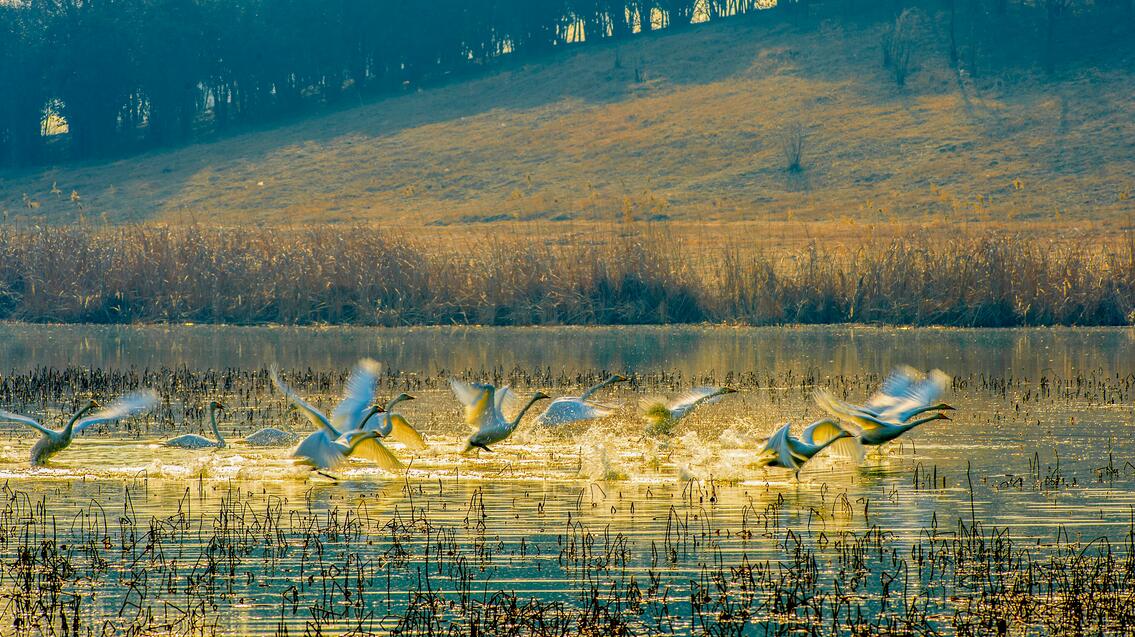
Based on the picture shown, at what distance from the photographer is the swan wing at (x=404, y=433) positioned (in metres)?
11.7

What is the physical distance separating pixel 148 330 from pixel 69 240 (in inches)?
113

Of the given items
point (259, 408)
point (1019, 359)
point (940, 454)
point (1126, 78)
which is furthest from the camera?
point (1126, 78)

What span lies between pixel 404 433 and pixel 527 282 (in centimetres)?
1613

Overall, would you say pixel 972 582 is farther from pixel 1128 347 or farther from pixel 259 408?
pixel 1128 347

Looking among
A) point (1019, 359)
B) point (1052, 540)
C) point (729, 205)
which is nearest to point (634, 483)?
point (1052, 540)

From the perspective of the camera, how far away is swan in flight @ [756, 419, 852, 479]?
10945mm

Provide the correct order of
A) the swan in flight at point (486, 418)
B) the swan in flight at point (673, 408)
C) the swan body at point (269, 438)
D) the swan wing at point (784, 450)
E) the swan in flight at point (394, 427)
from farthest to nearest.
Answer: the swan body at point (269, 438), the swan in flight at point (673, 408), the swan in flight at point (486, 418), the swan in flight at point (394, 427), the swan wing at point (784, 450)

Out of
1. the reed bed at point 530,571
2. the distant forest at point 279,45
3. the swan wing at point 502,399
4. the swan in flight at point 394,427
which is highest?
the distant forest at point 279,45

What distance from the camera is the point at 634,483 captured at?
446 inches

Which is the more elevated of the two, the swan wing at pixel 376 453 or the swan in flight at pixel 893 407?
the swan in flight at pixel 893 407

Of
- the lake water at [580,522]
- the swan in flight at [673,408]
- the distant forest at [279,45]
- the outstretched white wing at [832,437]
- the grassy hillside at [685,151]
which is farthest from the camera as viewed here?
the distant forest at [279,45]

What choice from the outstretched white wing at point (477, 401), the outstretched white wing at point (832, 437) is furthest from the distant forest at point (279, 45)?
the outstretched white wing at point (477, 401)

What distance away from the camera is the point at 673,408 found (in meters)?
12.7

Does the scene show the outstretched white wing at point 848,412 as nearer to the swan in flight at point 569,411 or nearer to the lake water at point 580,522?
the lake water at point 580,522
